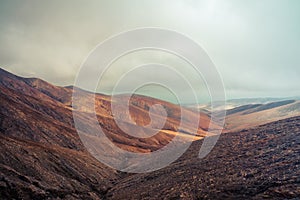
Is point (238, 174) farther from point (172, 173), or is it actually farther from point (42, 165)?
point (42, 165)

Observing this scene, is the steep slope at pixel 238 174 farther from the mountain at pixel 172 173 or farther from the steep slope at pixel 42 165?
the steep slope at pixel 42 165

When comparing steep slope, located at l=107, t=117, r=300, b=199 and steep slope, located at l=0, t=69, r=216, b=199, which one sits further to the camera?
steep slope, located at l=0, t=69, r=216, b=199

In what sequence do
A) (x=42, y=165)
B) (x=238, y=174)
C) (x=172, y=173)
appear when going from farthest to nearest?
(x=172, y=173) < (x=42, y=165) < (x=238, y=174)

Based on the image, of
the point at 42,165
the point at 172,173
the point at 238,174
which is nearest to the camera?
the point at 238,174

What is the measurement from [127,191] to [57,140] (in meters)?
19.6

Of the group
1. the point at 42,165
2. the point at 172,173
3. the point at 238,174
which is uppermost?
the point at 42,165

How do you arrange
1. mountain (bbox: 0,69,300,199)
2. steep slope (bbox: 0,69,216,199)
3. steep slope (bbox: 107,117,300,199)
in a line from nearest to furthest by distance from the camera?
steep slope (bbox: 107,117,300,199) < mountain (bbox: 0,69,300,199) < steep slope (bbox: 0,69,216,199)

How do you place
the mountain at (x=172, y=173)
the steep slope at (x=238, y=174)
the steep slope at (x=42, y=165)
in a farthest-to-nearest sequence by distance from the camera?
the steep slope at (x=42, y=165), the mountain at (x=172, y=173), the steep slope at (x=238, y=174)

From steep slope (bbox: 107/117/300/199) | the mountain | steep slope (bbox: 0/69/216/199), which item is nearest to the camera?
steep slope (bbox: 107/117/300/199)

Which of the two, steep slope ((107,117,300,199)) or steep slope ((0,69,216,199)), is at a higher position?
steep slope ((0,69,216,199))

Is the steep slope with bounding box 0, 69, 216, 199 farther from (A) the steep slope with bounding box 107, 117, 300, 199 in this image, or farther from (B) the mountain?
(A) the steep slope with bounding box 107, 117, 300, 199

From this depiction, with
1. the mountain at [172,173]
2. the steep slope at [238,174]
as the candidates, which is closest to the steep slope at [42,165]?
the mountain at [172,173]

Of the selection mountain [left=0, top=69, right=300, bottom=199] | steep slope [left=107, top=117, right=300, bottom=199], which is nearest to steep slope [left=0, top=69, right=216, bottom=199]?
mountain [left=0, top=69, right=300, bottom=199]

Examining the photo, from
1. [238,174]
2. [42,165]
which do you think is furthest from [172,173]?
[42,165]
